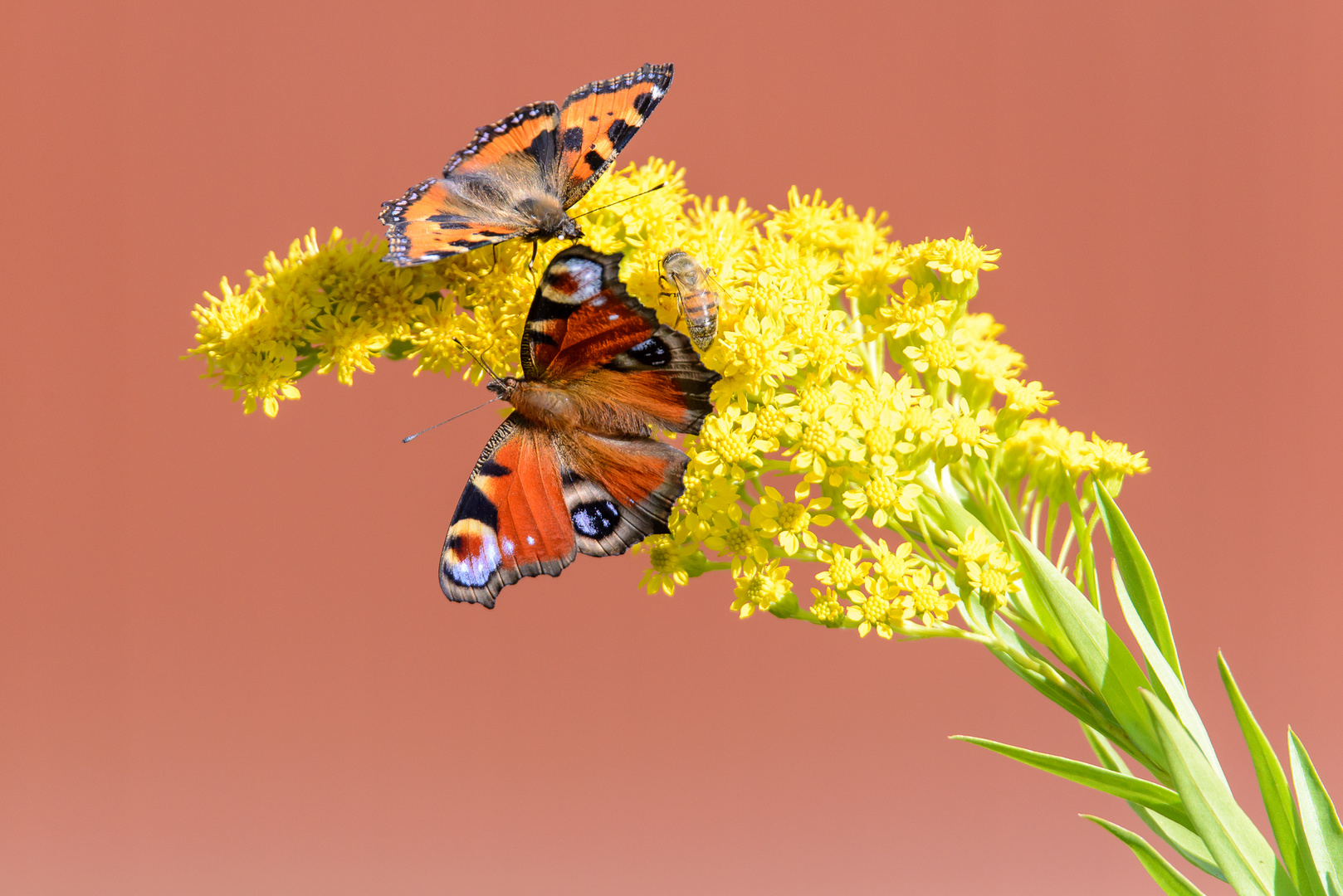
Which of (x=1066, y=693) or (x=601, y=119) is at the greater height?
(x=601, y=119)

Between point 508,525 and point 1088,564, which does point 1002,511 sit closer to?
point 1088,564

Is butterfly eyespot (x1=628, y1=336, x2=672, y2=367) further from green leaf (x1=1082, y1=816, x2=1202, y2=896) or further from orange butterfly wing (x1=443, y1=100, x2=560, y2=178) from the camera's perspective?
green leaf (x1=1082, y1=816, x2=1202, y2=896)

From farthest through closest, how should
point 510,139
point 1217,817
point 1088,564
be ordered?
1. point 510,139
2. point 1088,564
3. point 1217,817

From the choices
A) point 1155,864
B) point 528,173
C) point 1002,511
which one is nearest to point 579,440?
point 528,173

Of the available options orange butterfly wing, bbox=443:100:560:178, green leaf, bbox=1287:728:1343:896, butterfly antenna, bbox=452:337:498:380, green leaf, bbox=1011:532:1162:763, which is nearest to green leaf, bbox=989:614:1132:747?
green leaf, bbox=1011:532:1162:763

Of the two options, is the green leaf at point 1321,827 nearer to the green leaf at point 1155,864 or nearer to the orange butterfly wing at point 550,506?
the green leaf at point 1155,864

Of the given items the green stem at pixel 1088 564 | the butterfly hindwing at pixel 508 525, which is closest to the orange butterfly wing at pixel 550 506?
the butterfly hindwing at pixel 508 525
